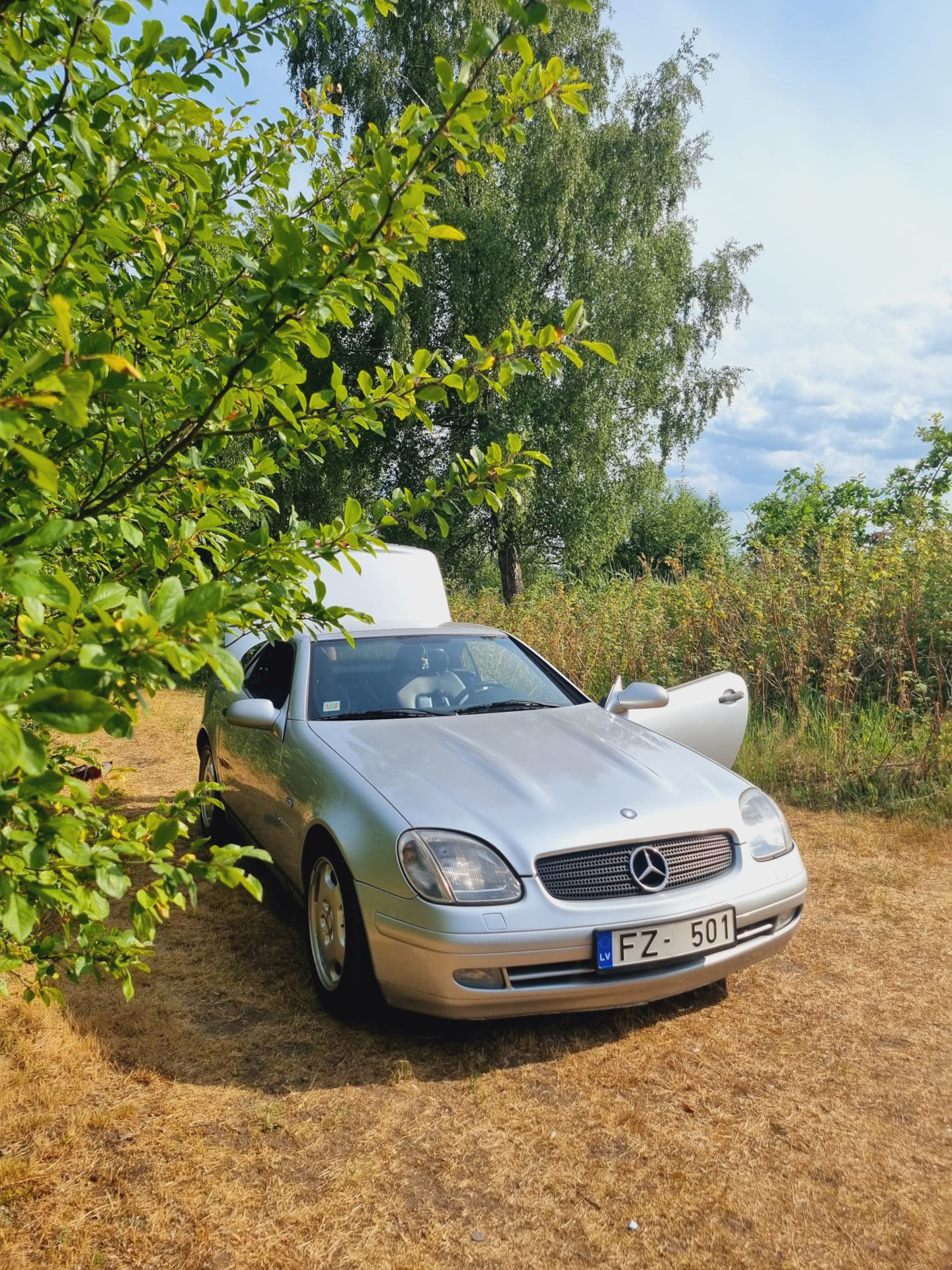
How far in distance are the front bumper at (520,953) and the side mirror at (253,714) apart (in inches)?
47.0

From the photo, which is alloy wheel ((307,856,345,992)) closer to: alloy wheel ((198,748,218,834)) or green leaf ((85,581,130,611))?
green leaf ((85,581,130,611))

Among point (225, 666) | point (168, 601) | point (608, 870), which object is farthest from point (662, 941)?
point (168, 601)

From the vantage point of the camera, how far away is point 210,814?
242 inches

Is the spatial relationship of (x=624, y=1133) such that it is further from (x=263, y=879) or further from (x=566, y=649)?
(x=566, y=649)

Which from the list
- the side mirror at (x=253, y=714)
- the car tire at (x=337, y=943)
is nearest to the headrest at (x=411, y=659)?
the side mirror at (x=253, y=714)

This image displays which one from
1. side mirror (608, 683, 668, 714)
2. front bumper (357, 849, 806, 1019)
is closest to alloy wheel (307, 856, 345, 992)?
front bumper (357, 849, 806, 1019)

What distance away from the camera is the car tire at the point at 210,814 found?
19.1ft

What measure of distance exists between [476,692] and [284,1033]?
1913mm

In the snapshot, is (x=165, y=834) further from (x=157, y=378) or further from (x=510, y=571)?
(x=510, y=571)

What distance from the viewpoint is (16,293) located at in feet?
5.74

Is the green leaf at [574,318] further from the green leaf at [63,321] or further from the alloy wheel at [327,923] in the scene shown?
the alloy wheel at [327,923]

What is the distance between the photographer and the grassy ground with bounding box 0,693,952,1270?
2.34m

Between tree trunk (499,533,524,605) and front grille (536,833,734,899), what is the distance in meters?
16.8

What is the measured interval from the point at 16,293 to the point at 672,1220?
104 inches
